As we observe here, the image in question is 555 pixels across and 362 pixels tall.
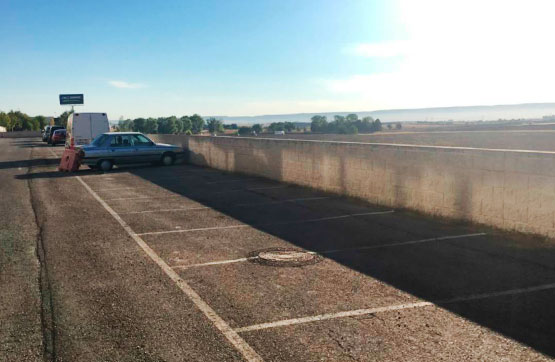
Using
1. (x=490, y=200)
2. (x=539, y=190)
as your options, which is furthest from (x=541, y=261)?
(x=490, y=200)

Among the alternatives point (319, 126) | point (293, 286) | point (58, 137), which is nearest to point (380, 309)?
point (293, 286)

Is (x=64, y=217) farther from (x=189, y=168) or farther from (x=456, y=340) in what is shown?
(x=189, y=168)

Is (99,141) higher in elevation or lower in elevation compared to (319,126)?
lower

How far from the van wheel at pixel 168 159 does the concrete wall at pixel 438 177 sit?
27.1ft

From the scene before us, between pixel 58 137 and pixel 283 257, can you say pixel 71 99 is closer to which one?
pixel 58 137

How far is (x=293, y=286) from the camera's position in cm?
652

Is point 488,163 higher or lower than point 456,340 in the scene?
higher

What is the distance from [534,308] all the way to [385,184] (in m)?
7.08

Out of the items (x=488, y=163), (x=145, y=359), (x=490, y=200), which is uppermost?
(x=488, y=163)

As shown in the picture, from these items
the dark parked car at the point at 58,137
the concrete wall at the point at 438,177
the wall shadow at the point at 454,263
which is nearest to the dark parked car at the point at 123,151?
the concrete wall at the point at 438,177

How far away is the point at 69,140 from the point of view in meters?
28.7

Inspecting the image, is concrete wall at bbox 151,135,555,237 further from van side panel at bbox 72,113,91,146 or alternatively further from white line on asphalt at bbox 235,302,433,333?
van side panel at bbox 72,113,91,146

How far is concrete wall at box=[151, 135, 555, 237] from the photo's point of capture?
29.8 feet

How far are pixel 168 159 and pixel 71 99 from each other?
63.7m
